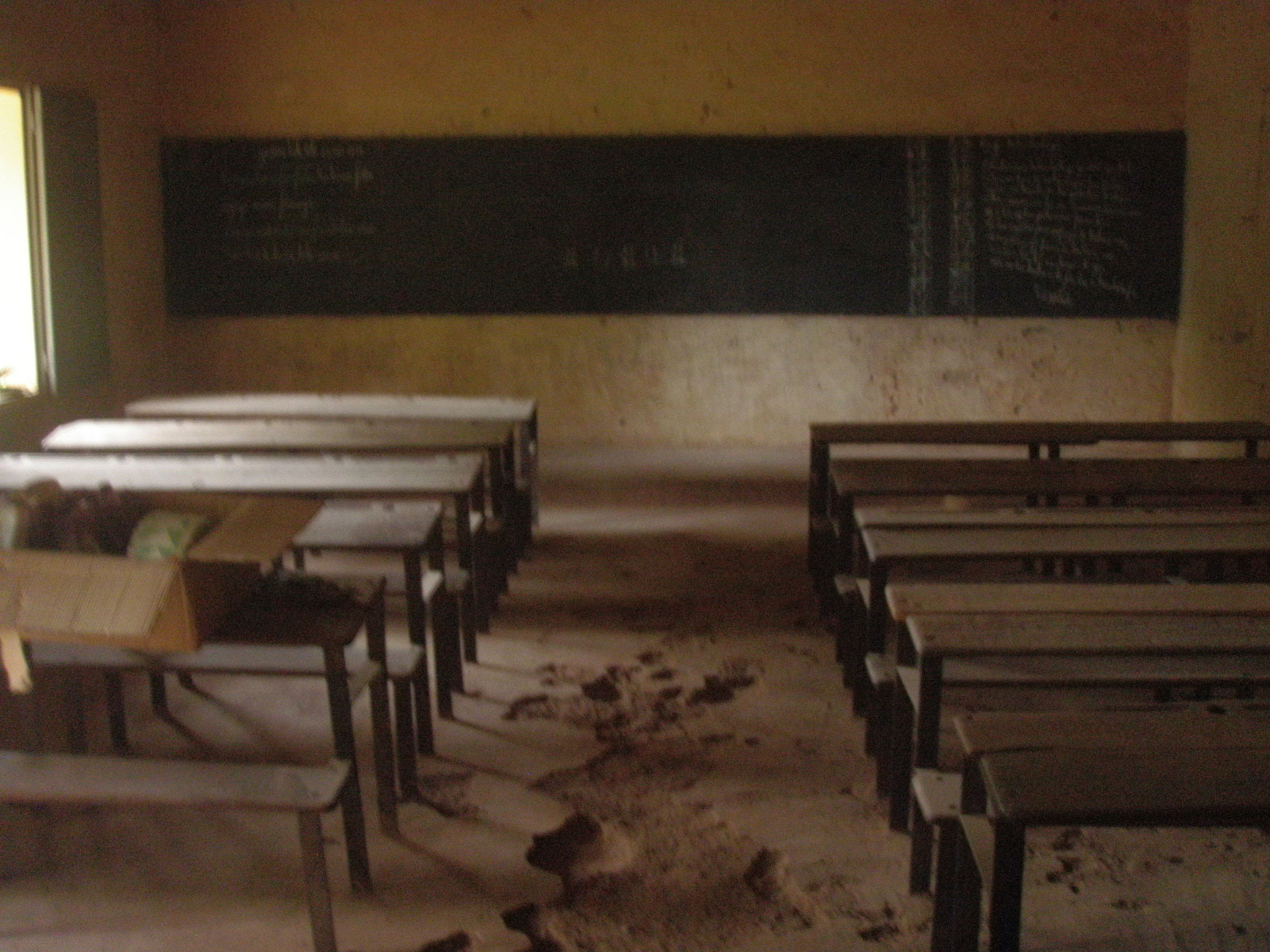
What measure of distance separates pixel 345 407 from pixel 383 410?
0.45 ft

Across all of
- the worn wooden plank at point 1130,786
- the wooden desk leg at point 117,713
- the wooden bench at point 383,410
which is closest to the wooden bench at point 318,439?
the wooden bench at point 383,410

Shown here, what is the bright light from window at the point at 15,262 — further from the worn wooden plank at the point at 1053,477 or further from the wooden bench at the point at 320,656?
the worn wooden plank at the point at 1053,477

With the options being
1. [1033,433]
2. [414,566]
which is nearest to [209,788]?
[414,566]

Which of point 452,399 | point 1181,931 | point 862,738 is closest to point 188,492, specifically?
point 862,738

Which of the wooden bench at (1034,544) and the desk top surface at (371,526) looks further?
the desk top surface at (371,526)

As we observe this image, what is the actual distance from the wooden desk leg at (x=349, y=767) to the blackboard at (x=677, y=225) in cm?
449

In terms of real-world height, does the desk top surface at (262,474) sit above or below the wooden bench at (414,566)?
above

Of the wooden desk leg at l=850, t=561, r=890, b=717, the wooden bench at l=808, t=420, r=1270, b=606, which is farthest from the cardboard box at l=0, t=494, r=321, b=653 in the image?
the wooden bench at l=808, t=420, r=1270, b=606

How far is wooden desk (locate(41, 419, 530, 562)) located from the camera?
374cm

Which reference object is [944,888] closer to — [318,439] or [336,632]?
[336,632]

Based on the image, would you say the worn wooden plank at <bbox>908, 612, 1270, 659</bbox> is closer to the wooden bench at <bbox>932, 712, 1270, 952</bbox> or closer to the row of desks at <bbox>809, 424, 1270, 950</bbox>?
the row of desks at <bbox>809, 424, 1270, 950</bbox>

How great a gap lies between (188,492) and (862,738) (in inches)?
64.0

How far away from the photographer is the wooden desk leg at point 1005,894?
1516 millimetres

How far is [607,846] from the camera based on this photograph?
248 centimetres
